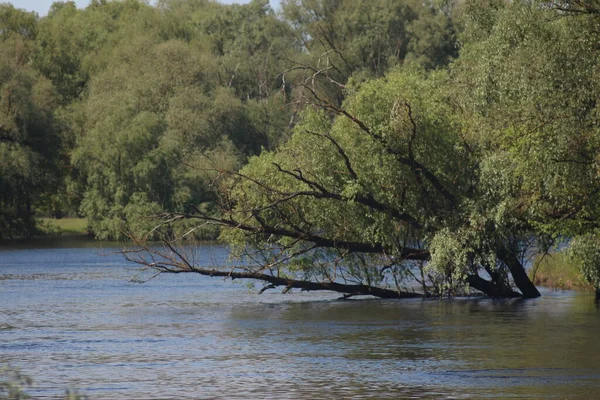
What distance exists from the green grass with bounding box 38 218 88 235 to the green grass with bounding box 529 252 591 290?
52.5 metres

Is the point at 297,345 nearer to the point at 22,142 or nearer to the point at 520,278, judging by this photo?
the point at 520,278

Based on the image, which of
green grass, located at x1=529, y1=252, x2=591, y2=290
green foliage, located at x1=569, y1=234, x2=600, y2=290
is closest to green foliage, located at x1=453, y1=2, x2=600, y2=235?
green foliage, located at x1=569, y1=234, x2=600, y2=290

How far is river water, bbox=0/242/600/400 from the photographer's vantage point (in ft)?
68.4

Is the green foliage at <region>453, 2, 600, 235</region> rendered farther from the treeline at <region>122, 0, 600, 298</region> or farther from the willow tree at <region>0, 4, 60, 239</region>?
the willow tree at <region>0, 4, 60, 239</region>

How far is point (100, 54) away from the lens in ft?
309

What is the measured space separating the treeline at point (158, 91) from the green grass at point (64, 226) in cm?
130

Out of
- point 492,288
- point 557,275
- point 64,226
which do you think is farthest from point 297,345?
point 64,226

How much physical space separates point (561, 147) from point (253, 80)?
66.9 m

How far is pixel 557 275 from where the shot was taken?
136ft

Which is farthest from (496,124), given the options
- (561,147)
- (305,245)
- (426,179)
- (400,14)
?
(400,14)

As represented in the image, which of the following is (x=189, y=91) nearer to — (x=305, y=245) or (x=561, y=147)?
(x=305, y=245)

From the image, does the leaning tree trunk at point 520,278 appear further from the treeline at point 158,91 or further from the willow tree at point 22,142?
the willow tree at point 22,142

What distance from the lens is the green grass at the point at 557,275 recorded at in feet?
132

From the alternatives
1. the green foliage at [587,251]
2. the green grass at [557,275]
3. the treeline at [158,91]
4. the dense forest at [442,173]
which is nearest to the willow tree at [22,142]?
the treeline at [158,91]
